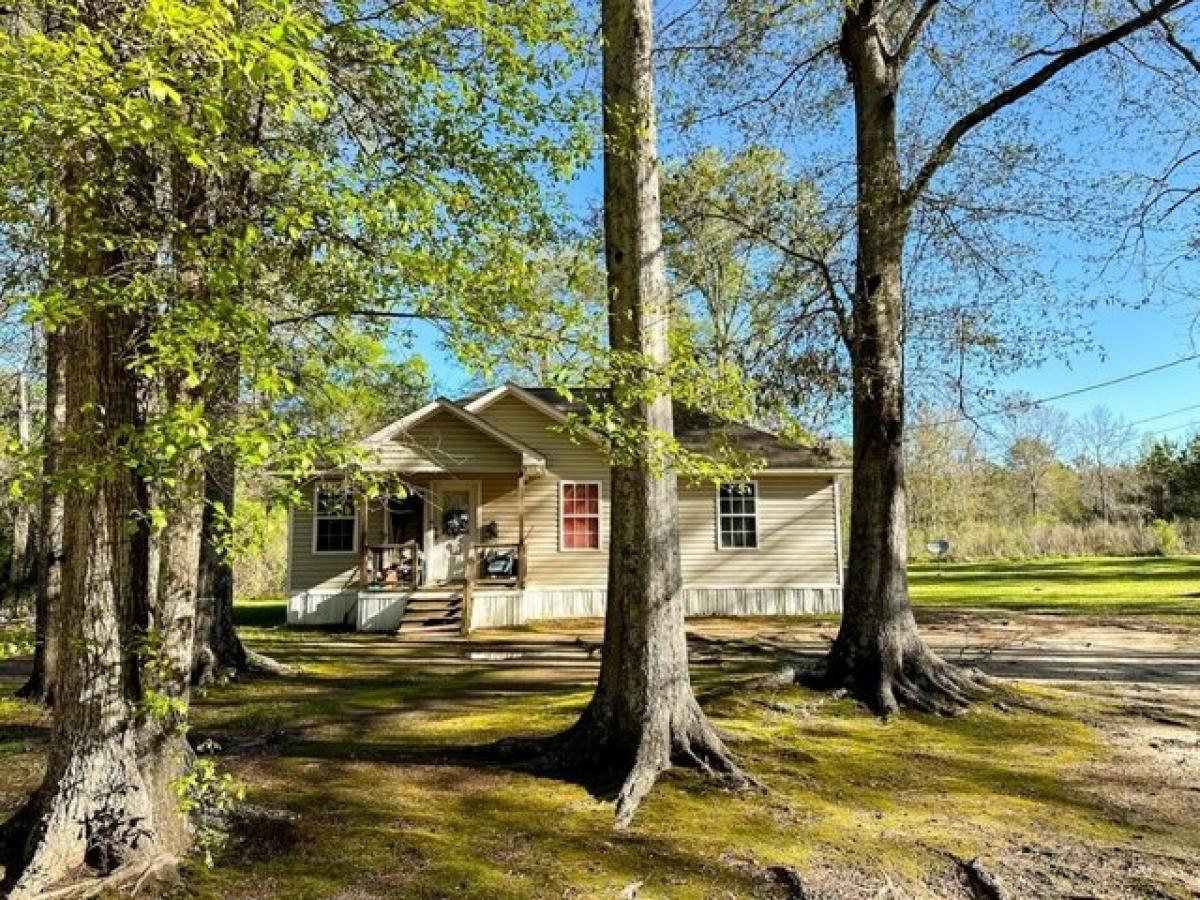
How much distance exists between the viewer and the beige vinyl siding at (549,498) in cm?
1644

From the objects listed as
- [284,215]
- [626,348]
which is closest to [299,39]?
[284,215]

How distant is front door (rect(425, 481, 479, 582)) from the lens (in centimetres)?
1608

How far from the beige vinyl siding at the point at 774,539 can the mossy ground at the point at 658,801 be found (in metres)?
8.49

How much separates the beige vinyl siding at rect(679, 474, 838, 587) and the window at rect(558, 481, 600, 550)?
1.87 metres

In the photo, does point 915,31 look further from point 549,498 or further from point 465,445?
point 549,498

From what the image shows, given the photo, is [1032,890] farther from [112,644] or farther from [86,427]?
[86,427]

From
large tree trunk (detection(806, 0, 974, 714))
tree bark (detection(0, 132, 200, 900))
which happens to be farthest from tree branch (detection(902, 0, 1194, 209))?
tree bark (detection(0, 132, 200, 900))

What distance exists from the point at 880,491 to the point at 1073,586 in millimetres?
18665

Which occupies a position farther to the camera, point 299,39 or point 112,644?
point 112,644

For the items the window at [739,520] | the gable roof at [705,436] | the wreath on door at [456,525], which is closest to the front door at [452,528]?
the wreath on door at [456,525]

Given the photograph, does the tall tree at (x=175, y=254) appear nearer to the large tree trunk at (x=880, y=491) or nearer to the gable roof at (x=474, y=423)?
the large tree trunk at (x=880, y=491)

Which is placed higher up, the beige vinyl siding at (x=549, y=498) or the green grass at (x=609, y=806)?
the beige vinyl siding at (x=549, y=498)

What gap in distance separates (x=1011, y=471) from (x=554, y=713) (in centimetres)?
4932

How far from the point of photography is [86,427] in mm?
3326
